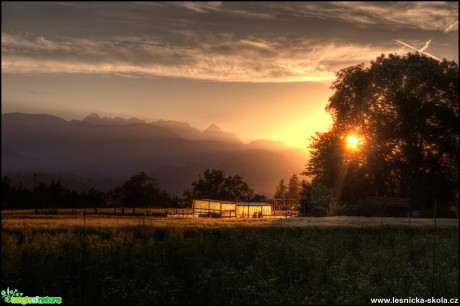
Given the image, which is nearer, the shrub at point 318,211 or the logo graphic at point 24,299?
the logo graphic at point 24,299

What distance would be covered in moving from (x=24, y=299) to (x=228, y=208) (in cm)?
4303

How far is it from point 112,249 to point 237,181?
979 inches

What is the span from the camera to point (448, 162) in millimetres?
45531

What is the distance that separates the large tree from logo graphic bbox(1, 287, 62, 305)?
1551 inches

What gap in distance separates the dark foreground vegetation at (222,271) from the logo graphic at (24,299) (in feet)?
1.28

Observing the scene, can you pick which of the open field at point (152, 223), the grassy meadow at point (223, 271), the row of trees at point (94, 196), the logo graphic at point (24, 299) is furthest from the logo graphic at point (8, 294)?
the row of trees at point (94, 196)

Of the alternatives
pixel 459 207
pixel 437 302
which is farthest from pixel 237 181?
pixel 437 302

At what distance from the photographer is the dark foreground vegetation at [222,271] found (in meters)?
13.5

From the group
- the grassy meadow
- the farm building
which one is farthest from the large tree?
the grassy meadow

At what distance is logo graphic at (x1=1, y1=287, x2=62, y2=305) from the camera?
1220 cm

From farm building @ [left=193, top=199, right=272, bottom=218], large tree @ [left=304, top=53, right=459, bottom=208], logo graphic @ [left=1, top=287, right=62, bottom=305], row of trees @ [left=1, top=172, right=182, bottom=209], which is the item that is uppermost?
large tree @ [left=304, top=53, right=459, bottom=208]

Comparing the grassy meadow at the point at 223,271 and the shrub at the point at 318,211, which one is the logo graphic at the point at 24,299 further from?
the shrub at the point at 318,211

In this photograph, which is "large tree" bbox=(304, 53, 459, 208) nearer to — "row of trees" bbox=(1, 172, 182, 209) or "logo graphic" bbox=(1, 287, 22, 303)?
"row of trees" bbox=(1, 172, 182, 209)

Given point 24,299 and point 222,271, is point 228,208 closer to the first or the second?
point 222,271
